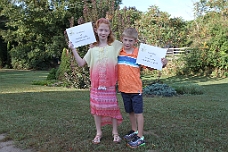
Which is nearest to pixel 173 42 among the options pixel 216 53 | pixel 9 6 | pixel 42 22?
pixel 216 53

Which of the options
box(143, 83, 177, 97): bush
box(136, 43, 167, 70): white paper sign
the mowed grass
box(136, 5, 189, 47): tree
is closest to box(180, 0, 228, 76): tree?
box(136, 5, 189, 47): tree

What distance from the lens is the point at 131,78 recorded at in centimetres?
341

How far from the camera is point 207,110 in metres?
5.67

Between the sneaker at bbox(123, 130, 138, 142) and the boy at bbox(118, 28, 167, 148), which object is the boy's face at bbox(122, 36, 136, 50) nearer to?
the boy at bbox(118, 28, 167, 148)

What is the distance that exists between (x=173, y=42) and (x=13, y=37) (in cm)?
1542

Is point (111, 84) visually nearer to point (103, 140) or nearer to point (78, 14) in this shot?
point (103, 140)

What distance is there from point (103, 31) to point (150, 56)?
2.24 feet

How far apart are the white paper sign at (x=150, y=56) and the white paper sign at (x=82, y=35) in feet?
2.13

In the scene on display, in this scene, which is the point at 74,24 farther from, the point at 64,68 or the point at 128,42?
the point at 128,42

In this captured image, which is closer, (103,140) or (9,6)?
(103,140)

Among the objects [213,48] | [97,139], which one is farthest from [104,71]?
[213,48]

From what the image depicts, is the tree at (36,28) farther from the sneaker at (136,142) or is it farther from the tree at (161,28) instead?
the sneaker at (136,142)

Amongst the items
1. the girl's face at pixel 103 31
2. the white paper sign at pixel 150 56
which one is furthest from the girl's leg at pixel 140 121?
the girl's face at pixel 103 31

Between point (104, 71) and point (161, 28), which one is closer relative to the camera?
point (104, 71)
